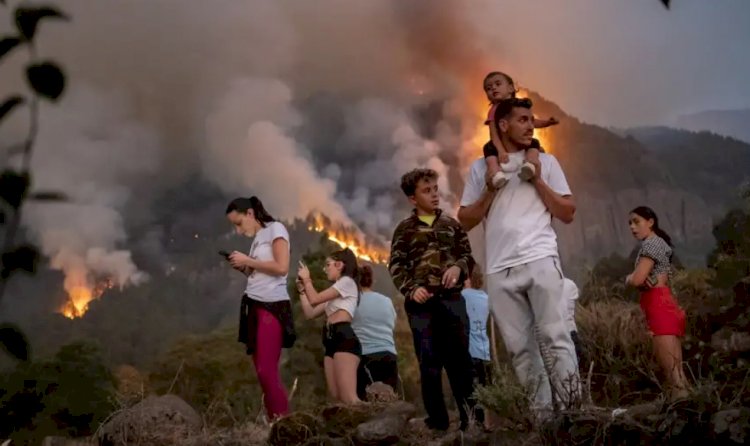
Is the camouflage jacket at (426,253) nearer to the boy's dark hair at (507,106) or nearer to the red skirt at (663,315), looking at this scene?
the boy's dark hair at (507,106)

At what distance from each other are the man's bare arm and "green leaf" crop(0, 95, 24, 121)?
3045 millimetres

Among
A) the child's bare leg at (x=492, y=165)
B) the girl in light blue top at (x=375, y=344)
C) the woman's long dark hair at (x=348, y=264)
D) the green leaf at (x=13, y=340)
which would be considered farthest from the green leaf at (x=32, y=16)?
the girl in light blue top at (x=375, y=344)

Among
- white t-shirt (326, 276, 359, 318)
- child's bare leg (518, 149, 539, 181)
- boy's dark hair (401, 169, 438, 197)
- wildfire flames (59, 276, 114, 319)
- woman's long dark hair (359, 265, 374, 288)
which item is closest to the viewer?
child's bare leg (518, 149, 539, 181)

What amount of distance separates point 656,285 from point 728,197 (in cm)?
682

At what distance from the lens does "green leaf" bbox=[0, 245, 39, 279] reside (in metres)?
0.89

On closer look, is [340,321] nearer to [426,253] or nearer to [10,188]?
[426,253]

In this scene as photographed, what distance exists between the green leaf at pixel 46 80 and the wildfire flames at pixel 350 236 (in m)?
9.92

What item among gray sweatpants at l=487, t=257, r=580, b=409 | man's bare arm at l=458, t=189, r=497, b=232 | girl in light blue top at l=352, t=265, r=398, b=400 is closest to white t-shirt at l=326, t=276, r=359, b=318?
girl in light blue top at l=352, t=265, r=398, b=400

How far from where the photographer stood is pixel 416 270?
13.9 feet

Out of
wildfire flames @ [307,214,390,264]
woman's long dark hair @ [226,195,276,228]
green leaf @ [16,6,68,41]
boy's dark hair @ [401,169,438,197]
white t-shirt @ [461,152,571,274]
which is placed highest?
wildfire flames @ [307,214,390,264]

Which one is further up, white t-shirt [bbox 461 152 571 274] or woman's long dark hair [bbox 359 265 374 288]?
woman's long dark hair [bbox 359 265 374 288]

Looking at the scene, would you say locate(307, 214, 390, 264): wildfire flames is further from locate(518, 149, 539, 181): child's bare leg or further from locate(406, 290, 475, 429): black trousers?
locate(518, 149, 539, 181): child's bare leg

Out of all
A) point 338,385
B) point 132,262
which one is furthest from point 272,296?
point 132,262

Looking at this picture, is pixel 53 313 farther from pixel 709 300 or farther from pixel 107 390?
pixel 709 300
